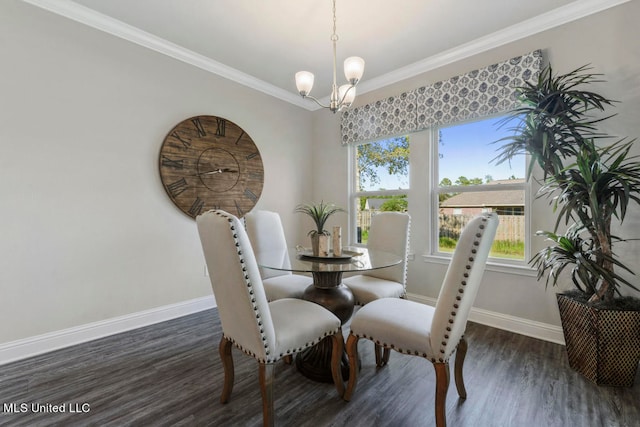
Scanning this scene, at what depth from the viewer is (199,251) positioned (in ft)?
10.3

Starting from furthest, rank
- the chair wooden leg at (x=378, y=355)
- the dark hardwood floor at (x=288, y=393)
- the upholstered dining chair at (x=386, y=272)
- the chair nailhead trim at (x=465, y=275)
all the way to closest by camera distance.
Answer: the upholstered dining chair at (x=386, y=272)
the chair wooden leg at (x=378, y=355)
the dark hardwood floor at (x=288, y=393)
the chair nailhead trim at (x=465, y=275)

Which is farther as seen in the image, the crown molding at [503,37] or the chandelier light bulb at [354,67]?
the crown molding at [503,37]

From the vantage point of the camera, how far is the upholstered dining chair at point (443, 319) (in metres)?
1.28

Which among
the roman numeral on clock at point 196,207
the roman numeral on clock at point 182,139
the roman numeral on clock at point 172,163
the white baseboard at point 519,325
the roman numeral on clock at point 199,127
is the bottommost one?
the white baseboard at point 519,325

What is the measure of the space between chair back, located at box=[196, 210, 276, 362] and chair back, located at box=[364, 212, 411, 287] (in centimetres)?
139

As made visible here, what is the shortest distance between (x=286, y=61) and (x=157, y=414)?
3.20 m

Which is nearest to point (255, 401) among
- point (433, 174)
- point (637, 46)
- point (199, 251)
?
point (199, 251)

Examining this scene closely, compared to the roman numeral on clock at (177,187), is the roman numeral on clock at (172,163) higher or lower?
higher

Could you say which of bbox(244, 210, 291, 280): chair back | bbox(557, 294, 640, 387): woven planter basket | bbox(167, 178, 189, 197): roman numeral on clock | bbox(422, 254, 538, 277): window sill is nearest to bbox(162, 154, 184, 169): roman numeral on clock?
bbox(167, 178, 189, 197): roman numeral on clock

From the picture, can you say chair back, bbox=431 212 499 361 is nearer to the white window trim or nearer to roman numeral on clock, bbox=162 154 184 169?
the white window trim

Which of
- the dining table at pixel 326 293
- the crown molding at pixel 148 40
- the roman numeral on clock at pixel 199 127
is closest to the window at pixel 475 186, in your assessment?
the dining table at pixel 326 293

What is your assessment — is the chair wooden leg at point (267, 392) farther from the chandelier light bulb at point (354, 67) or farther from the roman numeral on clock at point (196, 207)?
the roman numeral on clock at point (196, 207)

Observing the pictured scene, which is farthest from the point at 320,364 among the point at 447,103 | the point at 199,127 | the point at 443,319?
the point at 447,103

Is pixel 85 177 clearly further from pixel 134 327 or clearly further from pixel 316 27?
pixel 316 27
